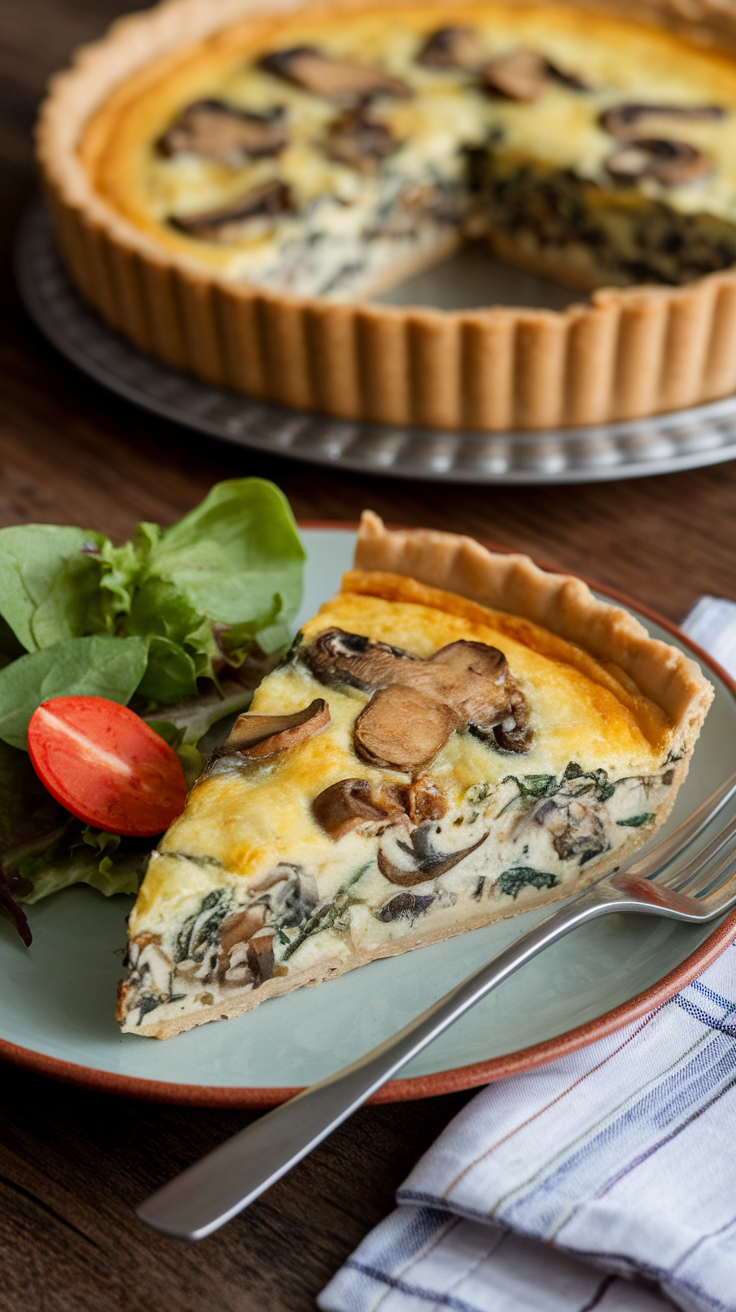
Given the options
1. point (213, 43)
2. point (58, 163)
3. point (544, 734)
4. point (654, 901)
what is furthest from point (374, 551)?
point (213, 43)

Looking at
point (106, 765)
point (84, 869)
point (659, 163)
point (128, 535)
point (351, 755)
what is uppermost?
point (659, 163)

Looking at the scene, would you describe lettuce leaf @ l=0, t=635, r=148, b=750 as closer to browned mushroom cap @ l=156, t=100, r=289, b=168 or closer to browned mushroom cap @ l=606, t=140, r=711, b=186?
browned mushroom cap @ l=156, t=100, r=289, b=168

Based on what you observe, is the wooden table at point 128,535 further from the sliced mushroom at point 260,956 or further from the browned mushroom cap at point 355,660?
the browned mushroom cap at point 355,660

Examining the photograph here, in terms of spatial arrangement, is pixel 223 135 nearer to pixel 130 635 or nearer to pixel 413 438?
pixel 413 438

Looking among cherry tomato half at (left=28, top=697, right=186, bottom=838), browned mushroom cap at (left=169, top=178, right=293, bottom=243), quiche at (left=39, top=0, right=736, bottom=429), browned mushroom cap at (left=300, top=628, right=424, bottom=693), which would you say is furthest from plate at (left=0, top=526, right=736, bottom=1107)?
browned mushroom cap at (left=169, top=178, right=293, bottom=243)

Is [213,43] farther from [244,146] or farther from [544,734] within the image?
[544,734]

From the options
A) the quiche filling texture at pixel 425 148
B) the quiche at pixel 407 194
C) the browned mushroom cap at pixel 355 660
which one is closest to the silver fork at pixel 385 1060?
the browned mushroom cap at pixel 355 660

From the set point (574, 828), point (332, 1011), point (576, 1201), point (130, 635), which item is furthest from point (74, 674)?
point (576, 1201)
